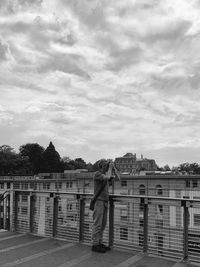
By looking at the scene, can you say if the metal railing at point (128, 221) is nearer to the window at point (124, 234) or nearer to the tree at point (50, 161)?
the window at point (124, 234)

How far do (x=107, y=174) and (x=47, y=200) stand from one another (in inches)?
100

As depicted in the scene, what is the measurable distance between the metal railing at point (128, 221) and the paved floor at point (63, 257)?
33 cm

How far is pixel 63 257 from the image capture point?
627 centimetres

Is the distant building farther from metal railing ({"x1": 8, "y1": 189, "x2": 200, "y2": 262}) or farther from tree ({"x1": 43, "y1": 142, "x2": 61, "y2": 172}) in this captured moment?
metal railing ({"x1": 8, "y1": 189, "x2": 200, "y2": 262})

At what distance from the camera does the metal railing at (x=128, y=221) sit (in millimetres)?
6238

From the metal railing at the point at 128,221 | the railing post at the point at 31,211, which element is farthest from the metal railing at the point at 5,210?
the railing post at the point at 31,211

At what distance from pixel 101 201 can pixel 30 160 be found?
367 feet

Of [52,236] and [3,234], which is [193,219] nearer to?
[52,236]

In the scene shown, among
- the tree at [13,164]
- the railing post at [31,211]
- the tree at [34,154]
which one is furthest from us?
the tree at [34,154]

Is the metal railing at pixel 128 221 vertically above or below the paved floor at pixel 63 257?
above

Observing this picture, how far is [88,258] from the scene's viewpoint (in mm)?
6188

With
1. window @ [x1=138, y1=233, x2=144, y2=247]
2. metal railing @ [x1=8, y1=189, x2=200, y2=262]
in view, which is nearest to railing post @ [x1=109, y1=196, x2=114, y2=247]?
metal railing @ [x1=8, y1=189, x2=200, y2=262]

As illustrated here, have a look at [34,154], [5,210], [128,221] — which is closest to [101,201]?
[128,221]

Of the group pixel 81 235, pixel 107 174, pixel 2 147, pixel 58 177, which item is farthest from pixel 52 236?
pixel 2 147
